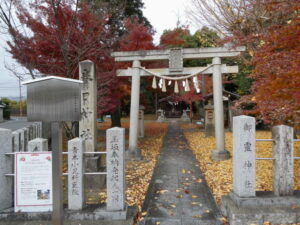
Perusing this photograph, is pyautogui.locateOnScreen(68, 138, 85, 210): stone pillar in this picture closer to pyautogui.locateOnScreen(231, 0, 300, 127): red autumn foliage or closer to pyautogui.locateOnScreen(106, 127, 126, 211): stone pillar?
pyautogui.locateOnScreen(106, 127, 126, 211): stone pillar

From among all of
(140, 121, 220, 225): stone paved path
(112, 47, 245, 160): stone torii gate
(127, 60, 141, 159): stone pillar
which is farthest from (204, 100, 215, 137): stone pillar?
(127, 60, 141, 159): stone pillar

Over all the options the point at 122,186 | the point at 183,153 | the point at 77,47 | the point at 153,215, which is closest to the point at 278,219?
the point at 153,215

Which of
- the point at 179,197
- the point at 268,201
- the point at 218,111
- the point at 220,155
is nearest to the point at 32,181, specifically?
the point at 179,197

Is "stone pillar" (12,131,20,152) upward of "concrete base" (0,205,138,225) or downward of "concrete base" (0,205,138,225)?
upward

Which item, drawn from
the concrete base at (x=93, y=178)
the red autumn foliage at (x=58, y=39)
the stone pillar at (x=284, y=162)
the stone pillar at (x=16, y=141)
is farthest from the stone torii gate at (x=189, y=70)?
the stone pillar at (x=16, y=141)

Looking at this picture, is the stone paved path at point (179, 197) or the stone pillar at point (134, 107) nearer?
the stone paved path at point (179, 197)

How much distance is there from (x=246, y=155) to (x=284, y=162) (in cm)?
73

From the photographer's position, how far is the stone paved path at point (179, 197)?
173 inches

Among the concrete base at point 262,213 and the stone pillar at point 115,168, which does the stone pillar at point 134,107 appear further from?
the concrete base at point 262,213

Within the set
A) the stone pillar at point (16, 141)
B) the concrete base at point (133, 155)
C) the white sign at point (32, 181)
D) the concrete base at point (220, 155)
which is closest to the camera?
the white sign at point (32, 181)

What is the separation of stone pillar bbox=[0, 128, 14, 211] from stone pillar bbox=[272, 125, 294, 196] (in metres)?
5.12

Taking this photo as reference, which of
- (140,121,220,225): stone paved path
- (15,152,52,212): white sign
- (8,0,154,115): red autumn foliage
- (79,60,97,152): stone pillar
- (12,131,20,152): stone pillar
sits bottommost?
(140,121,220,225): stone paved path

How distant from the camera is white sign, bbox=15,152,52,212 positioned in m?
4.01

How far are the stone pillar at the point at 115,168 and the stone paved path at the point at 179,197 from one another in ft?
2.41
